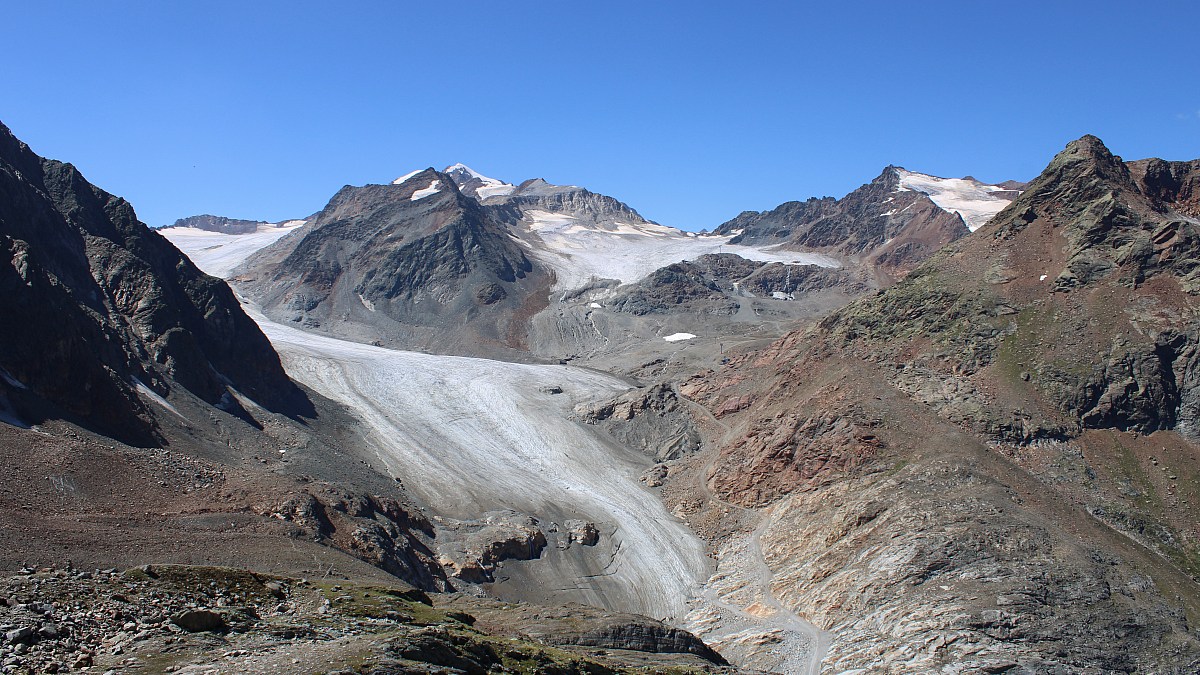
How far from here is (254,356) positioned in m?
77.6

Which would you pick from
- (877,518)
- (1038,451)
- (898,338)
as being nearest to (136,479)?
(877,518)

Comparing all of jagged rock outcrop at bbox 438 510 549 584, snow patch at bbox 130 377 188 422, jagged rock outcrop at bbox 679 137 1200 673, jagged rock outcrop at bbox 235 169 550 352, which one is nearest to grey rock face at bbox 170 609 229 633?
jagged rock outcrop at bbox 679 137 1200 673

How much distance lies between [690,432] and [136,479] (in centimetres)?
4967

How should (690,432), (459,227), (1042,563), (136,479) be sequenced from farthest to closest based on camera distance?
(459,227)
(690,432)
(1042,563)
(136,479)

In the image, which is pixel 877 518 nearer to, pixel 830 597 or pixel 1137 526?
pixel 830 597

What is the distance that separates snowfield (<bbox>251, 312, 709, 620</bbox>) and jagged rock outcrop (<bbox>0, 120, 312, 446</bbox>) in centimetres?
1118

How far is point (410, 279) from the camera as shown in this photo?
158m

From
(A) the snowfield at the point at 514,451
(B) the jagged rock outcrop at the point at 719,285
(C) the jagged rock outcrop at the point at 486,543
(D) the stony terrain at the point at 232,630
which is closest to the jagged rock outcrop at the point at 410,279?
(B) the jagged rock outcrop at the point at 719,285

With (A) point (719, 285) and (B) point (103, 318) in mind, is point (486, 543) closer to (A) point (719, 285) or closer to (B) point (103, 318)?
(B) point (103, 318)

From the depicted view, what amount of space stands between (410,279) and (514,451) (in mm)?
85785

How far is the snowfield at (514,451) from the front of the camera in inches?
2405

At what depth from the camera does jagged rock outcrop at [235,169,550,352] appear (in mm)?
142875

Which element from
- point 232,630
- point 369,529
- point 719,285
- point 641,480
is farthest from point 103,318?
point 719,285

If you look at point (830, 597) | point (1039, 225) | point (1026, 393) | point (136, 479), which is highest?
point (1039, 225)
